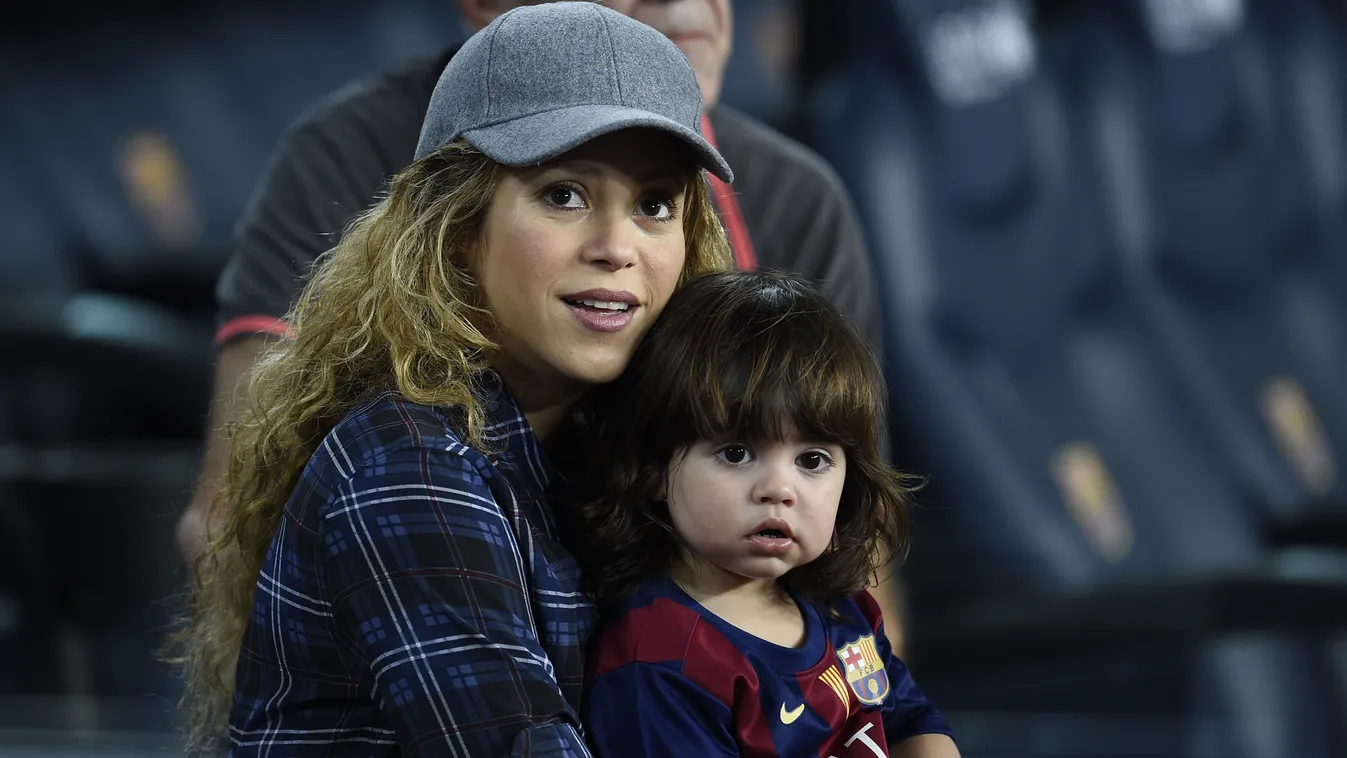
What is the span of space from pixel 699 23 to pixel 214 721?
0.99 meters

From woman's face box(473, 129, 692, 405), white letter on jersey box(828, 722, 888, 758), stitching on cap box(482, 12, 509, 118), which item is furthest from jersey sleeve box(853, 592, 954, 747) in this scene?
stitching on cap box(482, 12, 509, 118)

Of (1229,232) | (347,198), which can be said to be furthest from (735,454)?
(1229,232)

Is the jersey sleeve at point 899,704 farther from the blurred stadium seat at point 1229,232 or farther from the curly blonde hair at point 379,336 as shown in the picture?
the blurred stadium seat at point 1229,232

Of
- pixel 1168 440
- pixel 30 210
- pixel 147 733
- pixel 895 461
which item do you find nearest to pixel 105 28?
pixel 30 210

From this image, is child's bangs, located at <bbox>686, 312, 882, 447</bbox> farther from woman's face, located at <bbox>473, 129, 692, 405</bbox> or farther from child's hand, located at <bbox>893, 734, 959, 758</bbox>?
child's hand, located at <bbox>893, 734, 959, 758</bbox>

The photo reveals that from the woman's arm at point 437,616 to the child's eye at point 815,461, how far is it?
273 mm

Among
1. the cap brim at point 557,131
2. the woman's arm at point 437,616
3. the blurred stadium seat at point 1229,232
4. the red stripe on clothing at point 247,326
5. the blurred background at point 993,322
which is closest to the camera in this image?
the woman's arm at point 437,616

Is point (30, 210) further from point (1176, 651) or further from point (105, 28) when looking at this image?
point (1176, 651)

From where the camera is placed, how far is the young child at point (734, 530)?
1.28 meters

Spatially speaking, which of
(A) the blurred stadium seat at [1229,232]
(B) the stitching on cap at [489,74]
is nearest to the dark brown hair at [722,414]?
(B) the stitching on cap at [489,74]

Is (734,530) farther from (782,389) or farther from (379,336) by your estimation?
(379,336)

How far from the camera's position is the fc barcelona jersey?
1.26 metres

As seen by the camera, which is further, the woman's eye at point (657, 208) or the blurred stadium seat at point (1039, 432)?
the blurred stadium seat at point (1039, 432)

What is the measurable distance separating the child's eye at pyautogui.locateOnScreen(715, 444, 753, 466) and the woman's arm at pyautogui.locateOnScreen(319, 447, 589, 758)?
0.21 metres
